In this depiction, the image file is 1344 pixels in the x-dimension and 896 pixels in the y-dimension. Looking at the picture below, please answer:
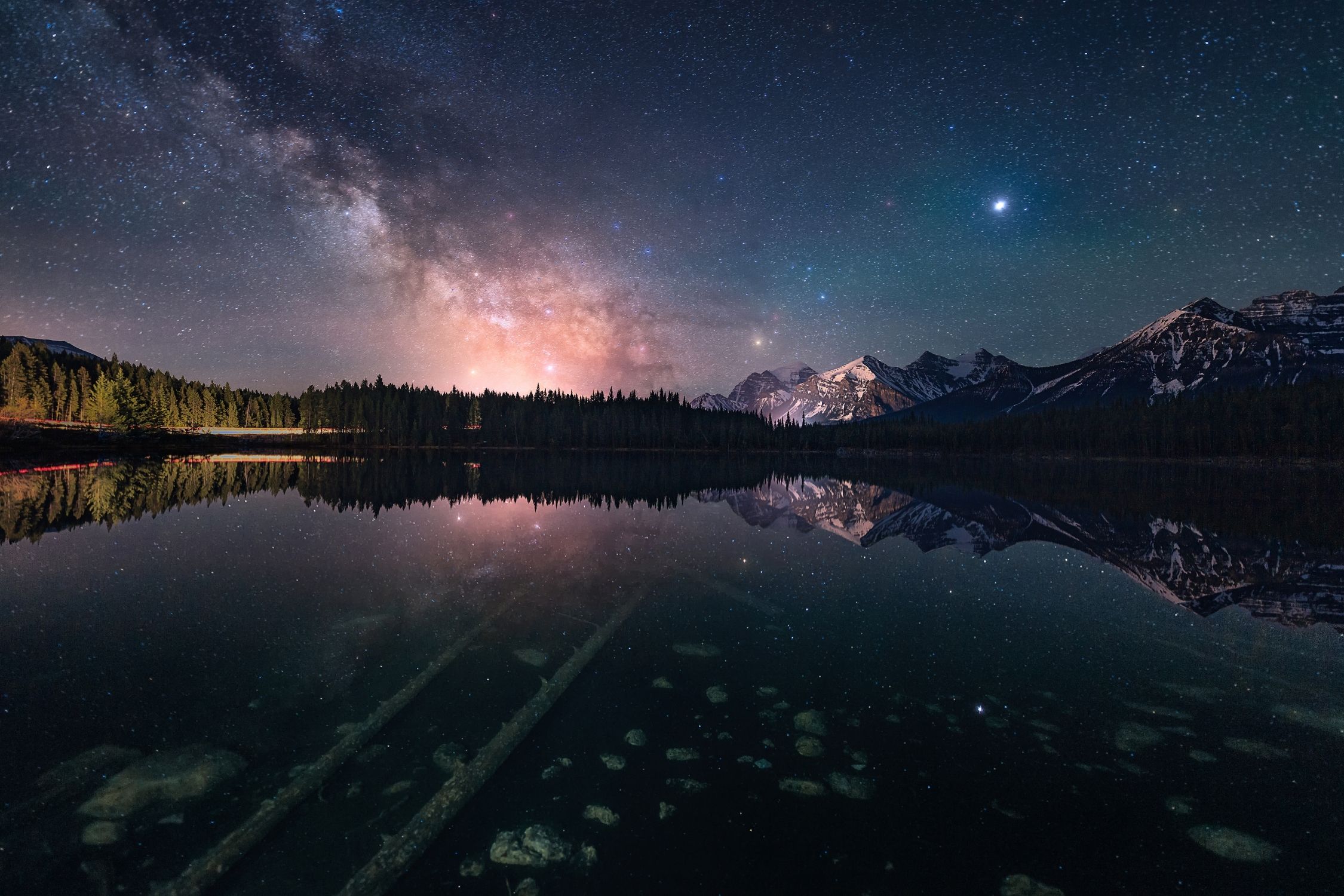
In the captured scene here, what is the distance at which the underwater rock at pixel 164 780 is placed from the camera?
6656 millimetres

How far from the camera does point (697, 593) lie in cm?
1716

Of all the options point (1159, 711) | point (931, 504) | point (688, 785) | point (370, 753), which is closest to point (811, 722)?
point (688, 785)

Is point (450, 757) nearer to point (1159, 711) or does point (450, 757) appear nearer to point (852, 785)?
point (852, 785)

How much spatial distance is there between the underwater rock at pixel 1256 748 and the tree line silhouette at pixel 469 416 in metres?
154

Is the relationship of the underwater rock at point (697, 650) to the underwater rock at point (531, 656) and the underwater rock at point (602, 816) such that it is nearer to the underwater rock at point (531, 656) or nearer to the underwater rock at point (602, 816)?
the underwater rock at point (531, 656)

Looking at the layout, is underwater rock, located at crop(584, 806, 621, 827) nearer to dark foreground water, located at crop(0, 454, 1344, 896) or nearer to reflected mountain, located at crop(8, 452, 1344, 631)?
dark foreground water, located at crop(0, 454, 1344, 896)

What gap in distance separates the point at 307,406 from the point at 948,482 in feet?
628

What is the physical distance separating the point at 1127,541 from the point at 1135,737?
77.7 feet

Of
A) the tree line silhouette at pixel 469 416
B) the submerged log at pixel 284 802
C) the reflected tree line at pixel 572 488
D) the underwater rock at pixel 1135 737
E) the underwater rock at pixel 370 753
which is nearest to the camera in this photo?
the submerged log at pixel 284 802

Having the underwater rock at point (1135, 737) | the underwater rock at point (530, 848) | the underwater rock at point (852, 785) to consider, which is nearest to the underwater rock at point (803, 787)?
the underwater rock at point (852, 785)

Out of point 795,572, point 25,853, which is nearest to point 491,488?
point 795,572

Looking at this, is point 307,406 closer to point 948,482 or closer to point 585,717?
point 948,482

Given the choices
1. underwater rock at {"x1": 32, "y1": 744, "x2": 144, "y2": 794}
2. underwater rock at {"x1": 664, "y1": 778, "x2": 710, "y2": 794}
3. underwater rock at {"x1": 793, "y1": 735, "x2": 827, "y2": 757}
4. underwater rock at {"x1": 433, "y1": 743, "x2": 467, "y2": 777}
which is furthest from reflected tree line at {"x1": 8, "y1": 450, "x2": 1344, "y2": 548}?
underwater rock at {"x1": 793, "y1": 735, "x2": 827, "y2": 757}

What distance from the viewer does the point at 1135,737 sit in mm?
9117
